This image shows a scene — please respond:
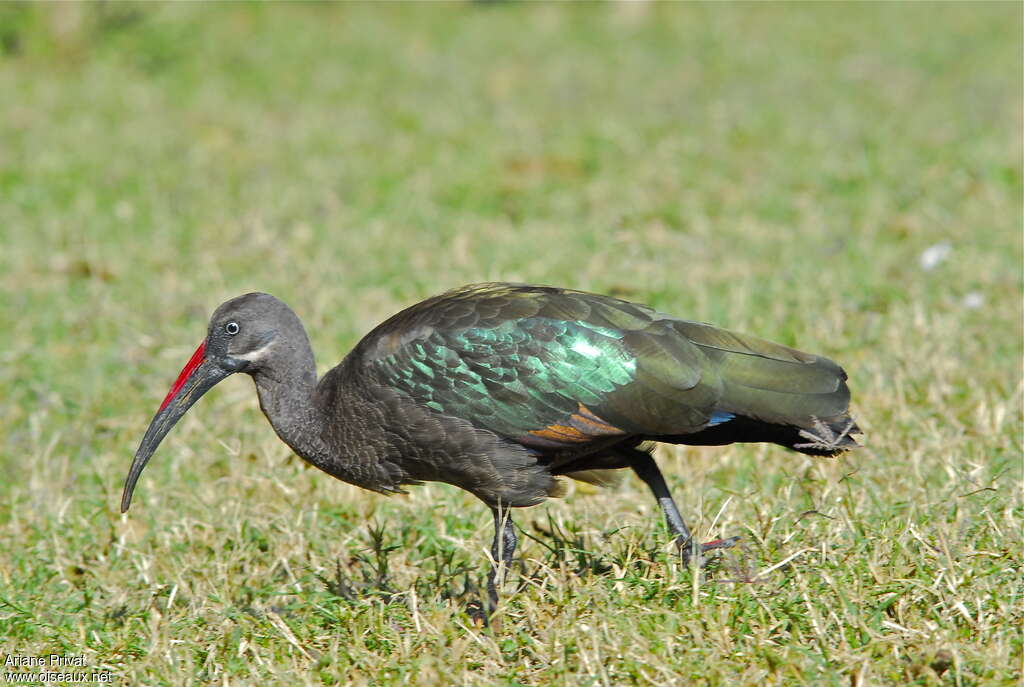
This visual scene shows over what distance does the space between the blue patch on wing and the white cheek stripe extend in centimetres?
133

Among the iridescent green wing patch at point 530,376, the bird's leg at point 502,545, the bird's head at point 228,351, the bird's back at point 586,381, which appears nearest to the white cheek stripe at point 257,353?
the bird's head at point 228,351

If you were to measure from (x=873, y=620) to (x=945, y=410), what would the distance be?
72.1 inches

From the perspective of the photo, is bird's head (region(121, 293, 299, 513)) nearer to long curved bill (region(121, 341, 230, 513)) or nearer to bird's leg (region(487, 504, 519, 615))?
long curved bill (region(121, 341, 230, 513))

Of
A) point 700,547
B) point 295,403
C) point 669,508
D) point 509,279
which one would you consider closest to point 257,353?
point 295,403

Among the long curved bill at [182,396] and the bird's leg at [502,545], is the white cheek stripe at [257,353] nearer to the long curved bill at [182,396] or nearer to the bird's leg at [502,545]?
the long curved bill at [182,396]

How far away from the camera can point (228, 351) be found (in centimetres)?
407

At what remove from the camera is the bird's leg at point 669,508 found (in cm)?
371

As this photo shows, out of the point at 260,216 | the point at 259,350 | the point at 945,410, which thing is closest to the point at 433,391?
the point at 259,350

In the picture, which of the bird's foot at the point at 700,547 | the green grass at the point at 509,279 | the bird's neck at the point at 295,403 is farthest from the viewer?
the bird's neck at the point at 295,403

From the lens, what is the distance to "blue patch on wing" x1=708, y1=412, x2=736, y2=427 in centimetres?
372

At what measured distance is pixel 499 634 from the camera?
3.56 m

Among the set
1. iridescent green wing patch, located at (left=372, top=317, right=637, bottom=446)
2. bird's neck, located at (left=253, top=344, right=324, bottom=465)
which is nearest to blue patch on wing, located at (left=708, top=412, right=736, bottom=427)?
iridescent green wing patch, located at (left=372, top=317, right=637, bottom=446)

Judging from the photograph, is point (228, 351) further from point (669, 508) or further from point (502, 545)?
point (669, 508)

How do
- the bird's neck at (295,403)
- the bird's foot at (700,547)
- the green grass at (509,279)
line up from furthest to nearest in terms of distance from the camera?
the bird's neck at (295,403) < the bird's foot at (700,547) < the green grass at (509,279)
